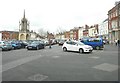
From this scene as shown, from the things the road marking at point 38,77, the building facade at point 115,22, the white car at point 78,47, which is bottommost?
the road marking at point 38,77

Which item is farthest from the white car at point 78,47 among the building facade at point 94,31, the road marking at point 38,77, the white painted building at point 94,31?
the white painted building at point 94,31

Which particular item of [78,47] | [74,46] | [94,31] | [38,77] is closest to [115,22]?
[74,46]

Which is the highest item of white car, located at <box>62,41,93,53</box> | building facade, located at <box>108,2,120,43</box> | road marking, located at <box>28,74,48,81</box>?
building facade, located at <box>108,2,120,43</box>

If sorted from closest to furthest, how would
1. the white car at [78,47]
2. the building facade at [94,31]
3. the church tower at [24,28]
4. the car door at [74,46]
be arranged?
the white car at [78,47] → the car door at [74,46] → the church tower at [24,28] → the building facade at [94,31]

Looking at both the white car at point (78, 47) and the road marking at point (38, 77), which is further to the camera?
the white car at point (78, 47)

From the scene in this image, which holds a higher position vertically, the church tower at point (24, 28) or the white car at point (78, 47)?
the church tower at point (24, 28)

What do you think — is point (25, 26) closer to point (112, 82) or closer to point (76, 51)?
point (76, 51)

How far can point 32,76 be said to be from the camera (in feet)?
28.4

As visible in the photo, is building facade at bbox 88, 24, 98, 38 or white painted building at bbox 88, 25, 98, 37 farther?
white painted building at bbox 88, 25, 98, 37

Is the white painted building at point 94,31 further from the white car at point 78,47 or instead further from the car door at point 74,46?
the car door at point 74,46

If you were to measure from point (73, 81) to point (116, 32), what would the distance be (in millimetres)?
46118

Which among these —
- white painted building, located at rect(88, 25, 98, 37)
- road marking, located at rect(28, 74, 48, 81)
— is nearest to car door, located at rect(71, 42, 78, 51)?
road marking, located at rect(28, 74, 48, 81)

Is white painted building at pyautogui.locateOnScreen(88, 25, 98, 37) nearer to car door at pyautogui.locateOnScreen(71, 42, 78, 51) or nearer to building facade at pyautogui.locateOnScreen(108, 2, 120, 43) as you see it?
building facade at pyautogui.locateOnScreen(108, 2, 120, 43)

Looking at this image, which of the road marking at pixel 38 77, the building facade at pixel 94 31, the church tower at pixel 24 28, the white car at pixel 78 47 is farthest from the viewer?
the building facade at pixel 94 31
